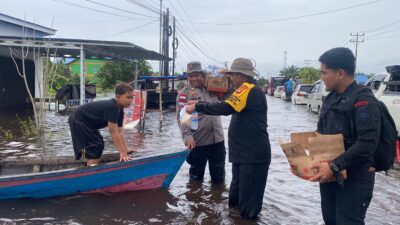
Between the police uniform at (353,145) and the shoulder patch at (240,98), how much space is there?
123 centimetres

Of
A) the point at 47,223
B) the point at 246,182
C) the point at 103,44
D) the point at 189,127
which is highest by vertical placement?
the point at 103,44

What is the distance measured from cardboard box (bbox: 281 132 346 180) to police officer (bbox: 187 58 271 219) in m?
1.21

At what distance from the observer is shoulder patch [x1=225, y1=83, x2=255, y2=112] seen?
4270 mm

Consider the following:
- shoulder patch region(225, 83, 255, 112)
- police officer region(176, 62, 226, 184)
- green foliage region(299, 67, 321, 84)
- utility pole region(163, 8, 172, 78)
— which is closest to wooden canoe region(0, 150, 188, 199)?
police officer region(176, 62, 226, 184)

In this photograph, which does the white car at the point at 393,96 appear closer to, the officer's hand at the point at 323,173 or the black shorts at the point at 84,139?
the black shorts at the point at 84,139

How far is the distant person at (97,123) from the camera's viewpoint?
543cm

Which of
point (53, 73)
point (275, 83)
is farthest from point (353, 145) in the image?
point (275, 83)

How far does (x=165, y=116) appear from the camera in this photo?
18.1m

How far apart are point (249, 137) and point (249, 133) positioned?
0.04 m

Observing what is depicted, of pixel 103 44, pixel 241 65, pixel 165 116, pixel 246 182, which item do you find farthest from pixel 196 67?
pixel 165 116

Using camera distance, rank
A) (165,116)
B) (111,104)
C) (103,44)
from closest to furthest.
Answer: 1. (111,104)
2. (103,44)
3. (165,116)

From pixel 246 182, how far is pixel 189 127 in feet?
4.71

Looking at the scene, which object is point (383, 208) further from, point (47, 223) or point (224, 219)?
point (47, 223)

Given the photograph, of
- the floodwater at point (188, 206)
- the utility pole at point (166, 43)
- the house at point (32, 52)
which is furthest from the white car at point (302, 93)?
the floodwater at point (188, 206)
